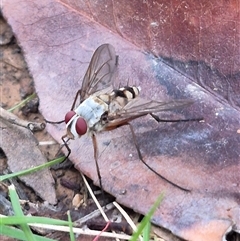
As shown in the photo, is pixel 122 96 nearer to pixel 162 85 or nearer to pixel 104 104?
pixel 104 104

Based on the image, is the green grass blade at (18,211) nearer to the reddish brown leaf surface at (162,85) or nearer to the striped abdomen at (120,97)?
the reddish brown leaf surface at (162,85)

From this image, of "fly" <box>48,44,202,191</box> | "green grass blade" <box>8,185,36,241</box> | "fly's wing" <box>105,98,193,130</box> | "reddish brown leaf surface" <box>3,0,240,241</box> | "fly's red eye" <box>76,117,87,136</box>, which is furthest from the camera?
"fly's red eye" <box>76,117,87,136</box>

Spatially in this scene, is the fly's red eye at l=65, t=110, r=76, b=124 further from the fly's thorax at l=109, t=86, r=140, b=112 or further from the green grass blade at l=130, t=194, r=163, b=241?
the green grass blade at l=130, t=194, r=163, b=241

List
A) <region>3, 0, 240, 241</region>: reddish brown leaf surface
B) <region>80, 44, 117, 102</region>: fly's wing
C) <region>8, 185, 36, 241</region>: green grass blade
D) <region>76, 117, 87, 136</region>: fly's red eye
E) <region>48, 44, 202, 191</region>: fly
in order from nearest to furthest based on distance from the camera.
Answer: <region>8, 185, 36, 241</region>: green grass blade < <region>3, 0, 240, 241</region>: reddish brown leaf surface < <region>48, 44, 202, 191</region>: fly < <region>76, 117, 87, 136</region>: fly's red eye < <region>80, 44, 117, 102</region>: fly's wing

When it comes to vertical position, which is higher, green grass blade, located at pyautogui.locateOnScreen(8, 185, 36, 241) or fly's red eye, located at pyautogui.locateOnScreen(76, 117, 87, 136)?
fly's red eye, located at pyautogui.locateOnScreen(76, 117, 87, 136)

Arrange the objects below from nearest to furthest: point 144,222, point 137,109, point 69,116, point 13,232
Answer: point 144,222, point 13,232, point 137,109, point 69,116

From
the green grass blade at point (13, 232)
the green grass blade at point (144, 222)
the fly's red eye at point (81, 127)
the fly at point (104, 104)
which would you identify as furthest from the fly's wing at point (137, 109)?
the green grass blade at point (13, 232)

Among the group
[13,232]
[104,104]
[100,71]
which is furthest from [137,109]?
[13,232]

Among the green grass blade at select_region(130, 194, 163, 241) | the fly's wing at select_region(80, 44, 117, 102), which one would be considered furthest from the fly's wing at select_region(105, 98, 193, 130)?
the green grass blade at select_region(130, 194, 163, 241)
